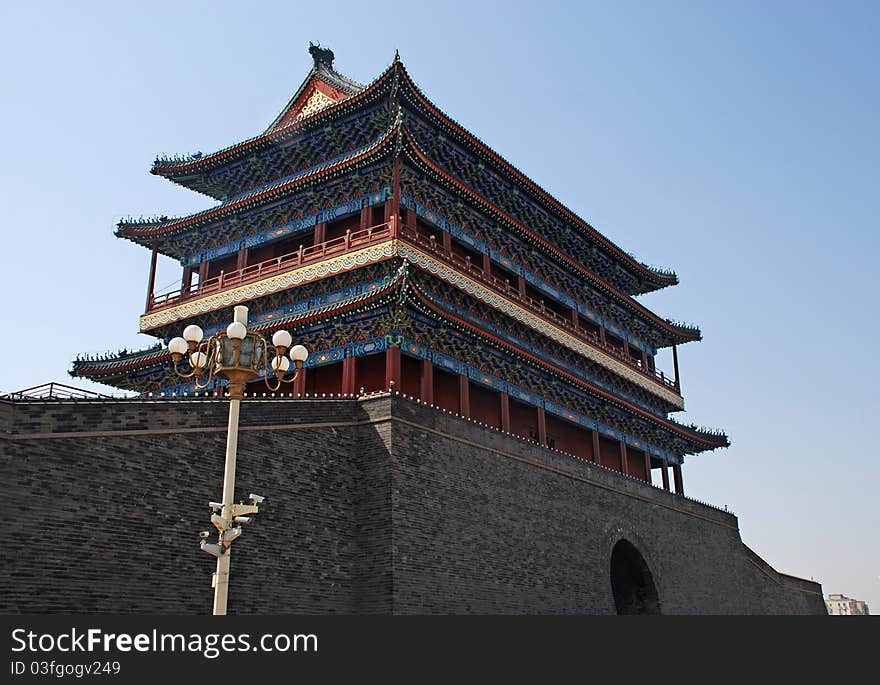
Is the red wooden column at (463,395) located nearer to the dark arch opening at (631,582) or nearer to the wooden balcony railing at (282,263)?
the wooden balcony railing at (282,263)

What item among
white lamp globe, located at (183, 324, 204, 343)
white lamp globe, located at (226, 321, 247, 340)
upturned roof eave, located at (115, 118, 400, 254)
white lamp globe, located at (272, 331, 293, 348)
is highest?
upturned roof eave, located at (115, 118, 400, 254)

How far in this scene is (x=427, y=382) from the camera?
19.0 metres

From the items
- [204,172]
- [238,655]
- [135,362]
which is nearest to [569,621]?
[238,655]

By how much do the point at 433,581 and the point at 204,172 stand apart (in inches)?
575

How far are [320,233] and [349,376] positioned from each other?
4.75m

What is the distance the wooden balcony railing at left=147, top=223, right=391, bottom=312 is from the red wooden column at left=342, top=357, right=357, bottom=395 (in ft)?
9.14

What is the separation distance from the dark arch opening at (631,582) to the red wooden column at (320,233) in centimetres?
1097

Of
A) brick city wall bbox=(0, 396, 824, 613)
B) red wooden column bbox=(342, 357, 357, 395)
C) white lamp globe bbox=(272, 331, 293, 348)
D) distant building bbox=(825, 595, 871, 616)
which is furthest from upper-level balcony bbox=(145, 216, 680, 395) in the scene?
distant building bbox=(825, 595, 871, 616)

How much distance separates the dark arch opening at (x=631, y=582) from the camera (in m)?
23.2

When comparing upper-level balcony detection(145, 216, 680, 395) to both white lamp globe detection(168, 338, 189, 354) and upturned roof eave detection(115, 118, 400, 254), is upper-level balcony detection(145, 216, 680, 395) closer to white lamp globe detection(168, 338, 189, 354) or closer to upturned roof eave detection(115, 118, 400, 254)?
upturned roof eave detection(115, 118, 400, 254)

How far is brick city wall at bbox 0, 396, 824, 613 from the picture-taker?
11055 millimetres

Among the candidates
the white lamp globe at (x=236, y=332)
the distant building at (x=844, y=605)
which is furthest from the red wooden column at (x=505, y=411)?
the distant building at (x=844, y=605)

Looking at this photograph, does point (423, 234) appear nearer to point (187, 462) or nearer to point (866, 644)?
point (187, 462)

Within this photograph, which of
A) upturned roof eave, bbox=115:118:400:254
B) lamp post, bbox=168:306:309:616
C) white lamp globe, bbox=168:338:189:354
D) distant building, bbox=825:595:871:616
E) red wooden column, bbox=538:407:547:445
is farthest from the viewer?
distant building, bbox=825:595:871:616
